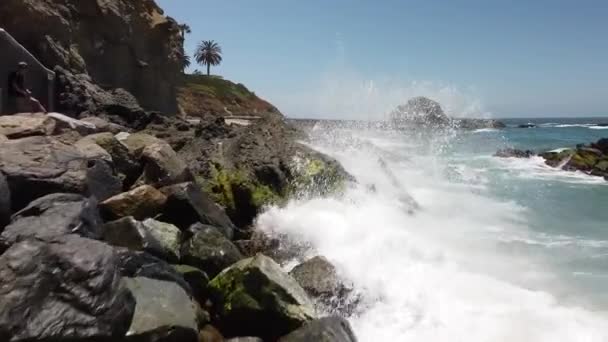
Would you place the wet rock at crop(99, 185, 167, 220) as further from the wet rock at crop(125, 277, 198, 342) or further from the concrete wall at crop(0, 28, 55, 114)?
the concrete wall at crop(0, 28, 55, 114)

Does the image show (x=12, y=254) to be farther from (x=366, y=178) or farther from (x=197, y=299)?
(x=366, y=178)

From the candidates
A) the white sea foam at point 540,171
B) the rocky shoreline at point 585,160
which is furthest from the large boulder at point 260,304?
the rocky shoreline at point 585,160

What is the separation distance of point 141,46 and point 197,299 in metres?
24.1

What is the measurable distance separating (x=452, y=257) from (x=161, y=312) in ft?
19.8

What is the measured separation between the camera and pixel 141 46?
27.5 m

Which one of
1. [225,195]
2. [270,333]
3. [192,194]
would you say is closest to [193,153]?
[225,195]

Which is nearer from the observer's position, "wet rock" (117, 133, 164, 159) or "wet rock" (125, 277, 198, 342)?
"wet rock" (125, 277, 198, 342)

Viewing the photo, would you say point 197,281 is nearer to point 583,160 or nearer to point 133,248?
point 133,248

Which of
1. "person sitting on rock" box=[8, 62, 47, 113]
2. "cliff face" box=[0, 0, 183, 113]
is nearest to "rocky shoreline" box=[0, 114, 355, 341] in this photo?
"person sitting on rock" box=[8, 62, 47, 113]

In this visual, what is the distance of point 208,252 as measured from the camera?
6480 millimetres

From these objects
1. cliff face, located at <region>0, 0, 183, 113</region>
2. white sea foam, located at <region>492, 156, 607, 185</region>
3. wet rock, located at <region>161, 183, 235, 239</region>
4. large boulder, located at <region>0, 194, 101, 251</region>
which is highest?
cliff face, located at <region>0, 0, 183, 113</region>

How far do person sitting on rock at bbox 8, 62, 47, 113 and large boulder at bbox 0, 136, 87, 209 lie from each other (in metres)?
4.72

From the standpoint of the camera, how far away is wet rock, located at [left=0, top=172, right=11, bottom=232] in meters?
5.42

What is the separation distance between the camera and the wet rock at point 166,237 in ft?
20.8
